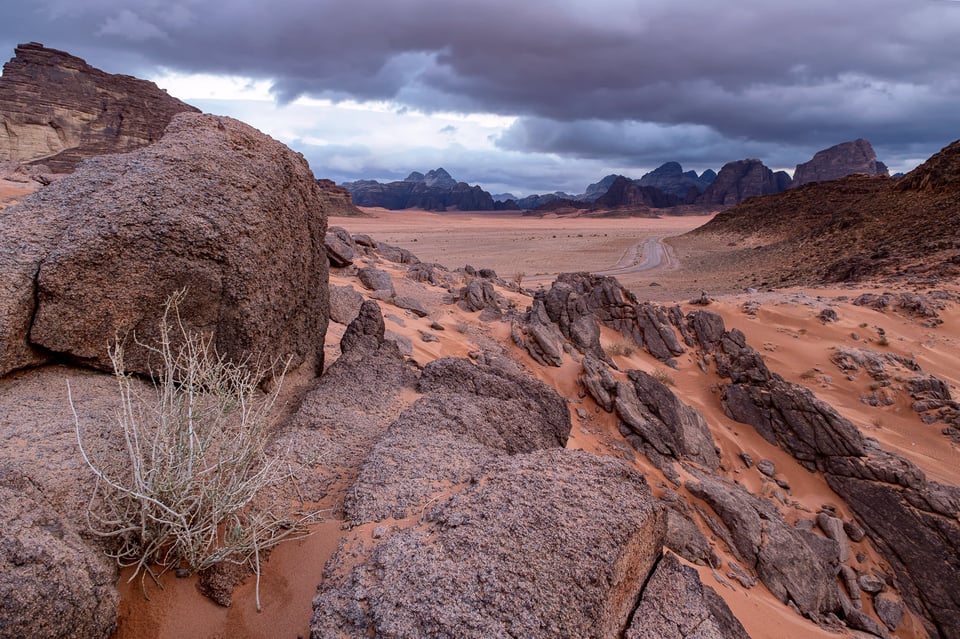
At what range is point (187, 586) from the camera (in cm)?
223

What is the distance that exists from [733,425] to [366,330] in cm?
623

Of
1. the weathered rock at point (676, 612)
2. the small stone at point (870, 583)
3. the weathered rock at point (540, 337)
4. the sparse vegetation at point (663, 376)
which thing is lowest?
the small stone at point (870, 583)

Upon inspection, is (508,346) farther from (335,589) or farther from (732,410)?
(335,589)

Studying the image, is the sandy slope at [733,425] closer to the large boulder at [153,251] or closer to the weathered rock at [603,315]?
the weathered rock at [603,315]

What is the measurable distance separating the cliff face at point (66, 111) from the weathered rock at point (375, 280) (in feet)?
132

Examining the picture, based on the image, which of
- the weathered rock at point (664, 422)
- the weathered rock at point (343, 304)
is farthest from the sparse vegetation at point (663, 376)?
the weathered rock at point (343, 304)

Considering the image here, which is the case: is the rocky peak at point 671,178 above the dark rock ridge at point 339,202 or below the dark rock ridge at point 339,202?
above

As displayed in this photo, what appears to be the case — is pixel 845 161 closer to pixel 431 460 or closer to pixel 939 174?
pixel 939 174

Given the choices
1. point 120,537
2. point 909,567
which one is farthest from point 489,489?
point 909,567

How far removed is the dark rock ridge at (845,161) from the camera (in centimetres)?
9639

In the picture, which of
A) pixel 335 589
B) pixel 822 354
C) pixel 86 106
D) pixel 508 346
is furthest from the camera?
pixel 86 106

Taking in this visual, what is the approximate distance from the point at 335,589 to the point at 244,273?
254 centimetres

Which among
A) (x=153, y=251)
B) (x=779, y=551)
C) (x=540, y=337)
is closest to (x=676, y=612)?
(x=779, y=551)

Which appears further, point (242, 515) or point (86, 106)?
point (86, 106)
